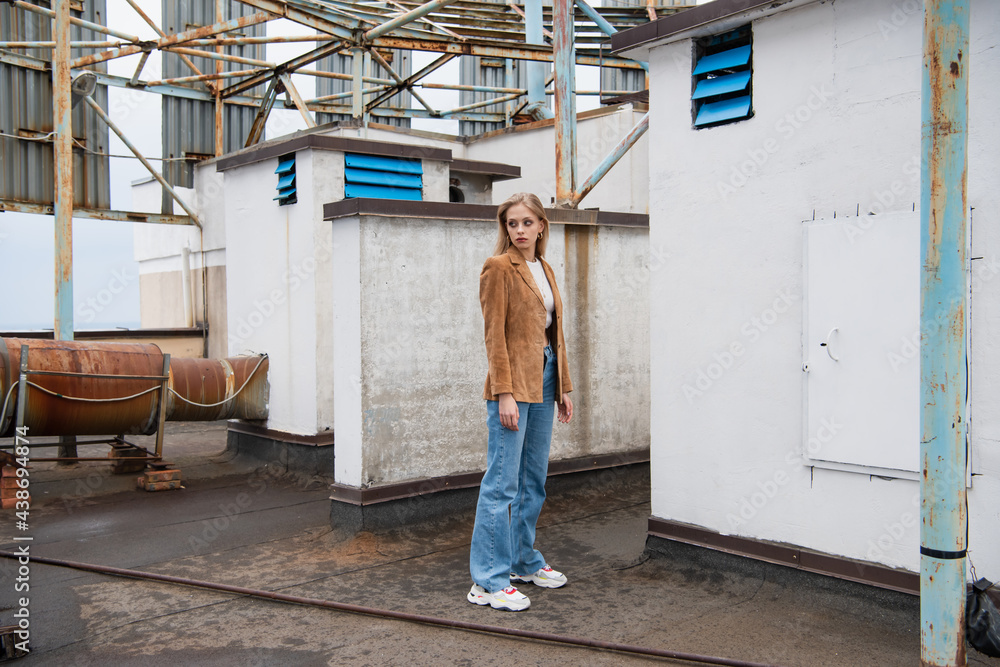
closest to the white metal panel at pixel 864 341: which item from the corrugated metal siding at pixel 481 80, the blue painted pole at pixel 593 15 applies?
the blue painted pole at pixel 593 15

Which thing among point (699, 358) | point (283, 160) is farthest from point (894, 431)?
point (283, 160)

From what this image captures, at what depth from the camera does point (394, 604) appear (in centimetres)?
451

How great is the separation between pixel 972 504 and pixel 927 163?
1.76 m

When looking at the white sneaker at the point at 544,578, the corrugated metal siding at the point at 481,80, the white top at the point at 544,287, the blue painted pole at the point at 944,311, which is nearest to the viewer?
the blue painted pole at the point at 944,311

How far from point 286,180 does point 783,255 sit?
5.73 metres

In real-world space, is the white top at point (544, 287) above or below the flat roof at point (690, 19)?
below

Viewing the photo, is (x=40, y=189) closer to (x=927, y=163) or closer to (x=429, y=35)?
(x=429, y=35)

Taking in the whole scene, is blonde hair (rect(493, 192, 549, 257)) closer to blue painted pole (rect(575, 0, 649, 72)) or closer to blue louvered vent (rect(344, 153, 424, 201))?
blue louvered vent (rect(344, 153, 424, 201))

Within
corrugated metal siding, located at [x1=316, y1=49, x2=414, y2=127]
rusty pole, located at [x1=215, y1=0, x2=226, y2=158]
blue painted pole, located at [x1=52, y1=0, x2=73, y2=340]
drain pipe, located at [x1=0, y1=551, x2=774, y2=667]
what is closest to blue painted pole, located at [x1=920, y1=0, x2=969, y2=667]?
drain pipe, located at [x1=0, y1=551, x2=774, y2=667]

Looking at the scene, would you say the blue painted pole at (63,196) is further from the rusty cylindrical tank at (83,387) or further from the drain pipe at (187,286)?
the drain pipe at (187,286)

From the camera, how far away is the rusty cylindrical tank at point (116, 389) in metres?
7.11

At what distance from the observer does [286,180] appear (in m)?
8.72

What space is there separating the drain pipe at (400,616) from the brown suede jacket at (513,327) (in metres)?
1.11

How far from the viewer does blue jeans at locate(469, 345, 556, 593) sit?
4.39 metres
